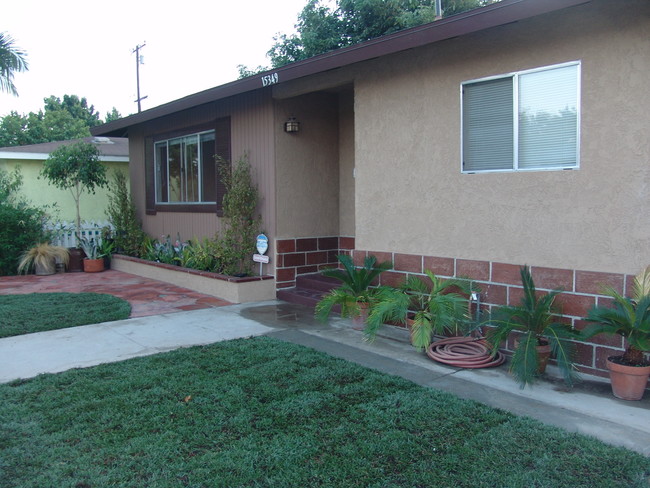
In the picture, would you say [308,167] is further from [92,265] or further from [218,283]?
[92,265]

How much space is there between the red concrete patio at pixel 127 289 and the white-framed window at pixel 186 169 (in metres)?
1.87

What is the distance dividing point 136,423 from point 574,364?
3.77 metres

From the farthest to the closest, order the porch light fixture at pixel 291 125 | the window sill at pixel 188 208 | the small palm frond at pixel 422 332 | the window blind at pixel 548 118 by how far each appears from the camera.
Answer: the window sill at pixel 188 208 < the porch light fixture at pixel 291 125 < the small palm frond at pixel 422 332 < the window blind at pixel 548 118

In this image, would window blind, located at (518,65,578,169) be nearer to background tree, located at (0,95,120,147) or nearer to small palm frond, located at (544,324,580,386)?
small palm frond, located at (544,324,580,386)

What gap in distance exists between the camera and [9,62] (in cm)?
1251

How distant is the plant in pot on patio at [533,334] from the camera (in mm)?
4477

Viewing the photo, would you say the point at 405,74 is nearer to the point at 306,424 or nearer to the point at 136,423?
the point at 306,424

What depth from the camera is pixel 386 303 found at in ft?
18.5

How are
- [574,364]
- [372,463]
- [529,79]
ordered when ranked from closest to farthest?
1. [372,463]
2. [574,364]
3. [529,79]

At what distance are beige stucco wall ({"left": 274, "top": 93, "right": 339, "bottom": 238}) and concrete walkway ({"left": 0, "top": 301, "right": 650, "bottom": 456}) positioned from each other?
5.09ft

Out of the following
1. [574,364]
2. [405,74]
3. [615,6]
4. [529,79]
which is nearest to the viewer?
[615,6]

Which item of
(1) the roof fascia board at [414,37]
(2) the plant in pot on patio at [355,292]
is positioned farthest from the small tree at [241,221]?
(2) the plant in pot on patio at [355,292]

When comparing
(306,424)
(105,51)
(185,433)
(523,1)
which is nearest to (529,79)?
(523,1)

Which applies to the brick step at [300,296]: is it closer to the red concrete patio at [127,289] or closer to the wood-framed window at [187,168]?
the red concrete patio at [127,289]
